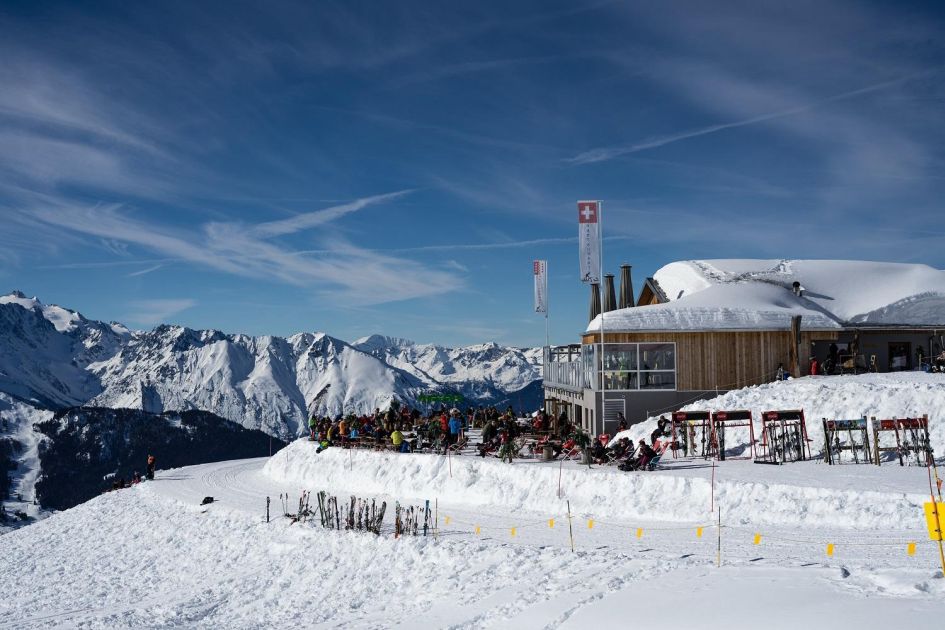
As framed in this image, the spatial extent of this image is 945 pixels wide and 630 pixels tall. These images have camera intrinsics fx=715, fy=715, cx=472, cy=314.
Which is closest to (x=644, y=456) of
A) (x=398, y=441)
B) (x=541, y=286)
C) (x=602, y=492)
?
(x=602, y=492)

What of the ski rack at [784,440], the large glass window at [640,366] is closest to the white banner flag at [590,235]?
the large glass window at [640,366]

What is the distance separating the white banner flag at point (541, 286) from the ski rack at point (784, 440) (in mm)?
21536

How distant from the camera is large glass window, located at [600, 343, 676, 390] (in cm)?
3072

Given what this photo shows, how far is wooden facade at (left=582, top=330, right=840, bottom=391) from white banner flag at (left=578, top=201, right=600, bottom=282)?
305cm

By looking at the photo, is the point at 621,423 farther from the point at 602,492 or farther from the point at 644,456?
the point at 602,492

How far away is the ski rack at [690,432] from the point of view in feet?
79.0

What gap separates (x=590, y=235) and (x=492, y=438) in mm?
9655

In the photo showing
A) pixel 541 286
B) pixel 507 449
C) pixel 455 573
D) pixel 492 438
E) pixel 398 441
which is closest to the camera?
pixel 455 573

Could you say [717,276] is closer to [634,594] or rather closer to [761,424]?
[761,424]

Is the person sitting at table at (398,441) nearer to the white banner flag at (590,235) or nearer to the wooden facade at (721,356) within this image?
the wooden facade at (721,356)

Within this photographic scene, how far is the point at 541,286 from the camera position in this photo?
146 feet

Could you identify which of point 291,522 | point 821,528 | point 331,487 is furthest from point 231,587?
point 821,528

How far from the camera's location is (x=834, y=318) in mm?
36062

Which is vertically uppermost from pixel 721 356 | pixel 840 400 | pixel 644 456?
pixel 721 356
